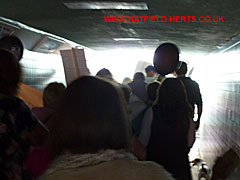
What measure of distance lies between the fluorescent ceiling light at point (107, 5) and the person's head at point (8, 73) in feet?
5.05

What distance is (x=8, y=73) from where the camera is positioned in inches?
82.7

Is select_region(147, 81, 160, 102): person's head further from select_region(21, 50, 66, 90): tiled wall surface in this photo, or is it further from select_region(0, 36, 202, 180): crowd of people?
select_region(21, 50, 66, 90): tiled wall surface

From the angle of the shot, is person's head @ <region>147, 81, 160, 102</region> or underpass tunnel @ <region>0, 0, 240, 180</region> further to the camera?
underpass tunnel @ <region>0, 0, 240, 180</region>

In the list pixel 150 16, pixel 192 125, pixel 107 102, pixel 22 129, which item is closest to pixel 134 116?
pixel 192 125

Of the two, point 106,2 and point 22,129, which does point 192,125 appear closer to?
point 22,129

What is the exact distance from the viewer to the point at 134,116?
7.95ft

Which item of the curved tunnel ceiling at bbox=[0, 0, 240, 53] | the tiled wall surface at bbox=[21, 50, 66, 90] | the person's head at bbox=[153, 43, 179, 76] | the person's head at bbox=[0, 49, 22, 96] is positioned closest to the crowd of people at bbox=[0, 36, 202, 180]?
the person's head at bbox=[0, 49, 22, 96]

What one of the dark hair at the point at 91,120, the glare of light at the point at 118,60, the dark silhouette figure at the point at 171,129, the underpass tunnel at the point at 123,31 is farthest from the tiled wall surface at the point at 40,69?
the dark hair at the point at 91,120

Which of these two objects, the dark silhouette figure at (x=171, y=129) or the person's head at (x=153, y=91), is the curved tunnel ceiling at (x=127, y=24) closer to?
the person's head at (x=153, y=91)

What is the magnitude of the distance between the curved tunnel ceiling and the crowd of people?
0.71m

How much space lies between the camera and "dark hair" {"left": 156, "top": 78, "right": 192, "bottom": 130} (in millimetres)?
2309

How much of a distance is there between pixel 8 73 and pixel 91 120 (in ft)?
3.76

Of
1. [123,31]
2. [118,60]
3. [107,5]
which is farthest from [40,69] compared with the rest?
[118,60]

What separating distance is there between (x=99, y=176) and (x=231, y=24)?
322 centimetres
